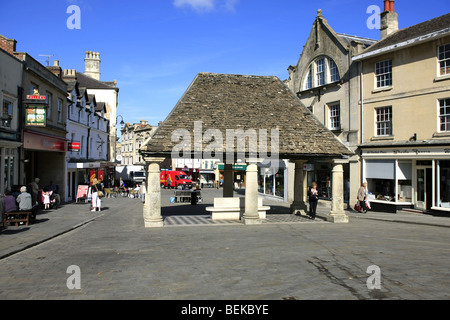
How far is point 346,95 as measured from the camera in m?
24.6

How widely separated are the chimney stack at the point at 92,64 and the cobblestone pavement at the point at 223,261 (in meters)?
42.5

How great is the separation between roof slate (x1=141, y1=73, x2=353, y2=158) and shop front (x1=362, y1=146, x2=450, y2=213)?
596 centimetres

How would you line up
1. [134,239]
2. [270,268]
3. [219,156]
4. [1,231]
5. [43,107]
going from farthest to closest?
[43,107] < [219,156] < [1,231] < [134,239] < [270,268]

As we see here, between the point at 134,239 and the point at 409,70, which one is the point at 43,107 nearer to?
the point at 134,239

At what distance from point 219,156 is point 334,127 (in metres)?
13.2

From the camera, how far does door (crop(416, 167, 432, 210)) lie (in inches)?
798

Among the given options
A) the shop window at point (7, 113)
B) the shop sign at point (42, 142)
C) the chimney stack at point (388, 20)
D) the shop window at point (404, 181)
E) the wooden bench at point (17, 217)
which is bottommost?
the wooden bench at point (17, 217)

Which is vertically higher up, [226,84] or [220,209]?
[226,84]

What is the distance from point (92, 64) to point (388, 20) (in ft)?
135

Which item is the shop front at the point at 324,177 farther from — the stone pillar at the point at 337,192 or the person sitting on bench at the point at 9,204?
the person sitting on bench at the point at 9,204

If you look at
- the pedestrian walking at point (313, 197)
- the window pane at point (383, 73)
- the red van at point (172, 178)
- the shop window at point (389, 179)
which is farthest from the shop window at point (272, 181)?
the red van at point (172, 178)

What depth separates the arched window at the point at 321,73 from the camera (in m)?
25.9

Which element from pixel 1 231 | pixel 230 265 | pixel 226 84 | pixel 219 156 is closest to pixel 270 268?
pixel 230 265

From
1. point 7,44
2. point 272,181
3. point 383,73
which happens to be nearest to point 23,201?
point 7,44
